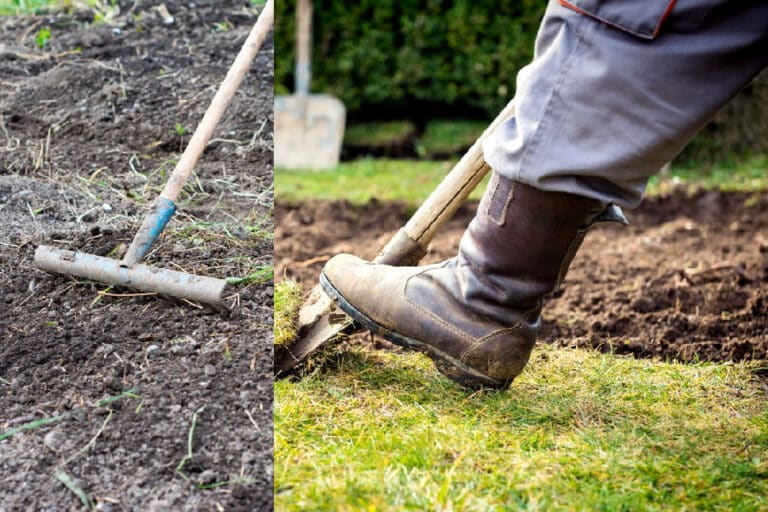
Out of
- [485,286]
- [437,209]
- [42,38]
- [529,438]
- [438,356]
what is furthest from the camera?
[42,38]

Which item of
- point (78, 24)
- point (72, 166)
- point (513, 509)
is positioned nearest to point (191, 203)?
point (72, 166)

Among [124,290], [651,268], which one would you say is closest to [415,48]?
[651,268]

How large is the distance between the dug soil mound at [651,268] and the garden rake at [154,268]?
618mm

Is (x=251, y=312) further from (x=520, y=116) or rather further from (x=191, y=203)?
(x=520, y=116)

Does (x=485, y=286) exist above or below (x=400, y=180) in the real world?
above

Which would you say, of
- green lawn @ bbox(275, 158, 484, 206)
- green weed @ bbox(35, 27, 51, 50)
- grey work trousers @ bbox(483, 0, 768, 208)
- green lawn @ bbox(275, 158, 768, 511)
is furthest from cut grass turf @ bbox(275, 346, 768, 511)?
green weed @ bbox(35, 27, 51, 50)

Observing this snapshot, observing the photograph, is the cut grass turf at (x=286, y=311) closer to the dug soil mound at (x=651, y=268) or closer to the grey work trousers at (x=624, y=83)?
the dug soil mound at (x=651, y=268)

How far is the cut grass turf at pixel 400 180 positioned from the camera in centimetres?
458

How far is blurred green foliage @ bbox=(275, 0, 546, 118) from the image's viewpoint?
619cm

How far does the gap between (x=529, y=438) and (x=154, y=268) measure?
1101 millimetres

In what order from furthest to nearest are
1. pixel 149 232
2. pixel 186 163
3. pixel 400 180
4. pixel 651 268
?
1. pixel 400 180
2. pixel 651 268
3. pixel 186 163
4. pixel 149 232

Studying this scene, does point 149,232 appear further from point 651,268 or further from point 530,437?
point 651,268

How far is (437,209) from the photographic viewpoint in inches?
84.7

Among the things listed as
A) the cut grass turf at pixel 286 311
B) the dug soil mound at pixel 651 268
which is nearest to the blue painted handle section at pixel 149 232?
the cut grass turf at pixel 286 311
